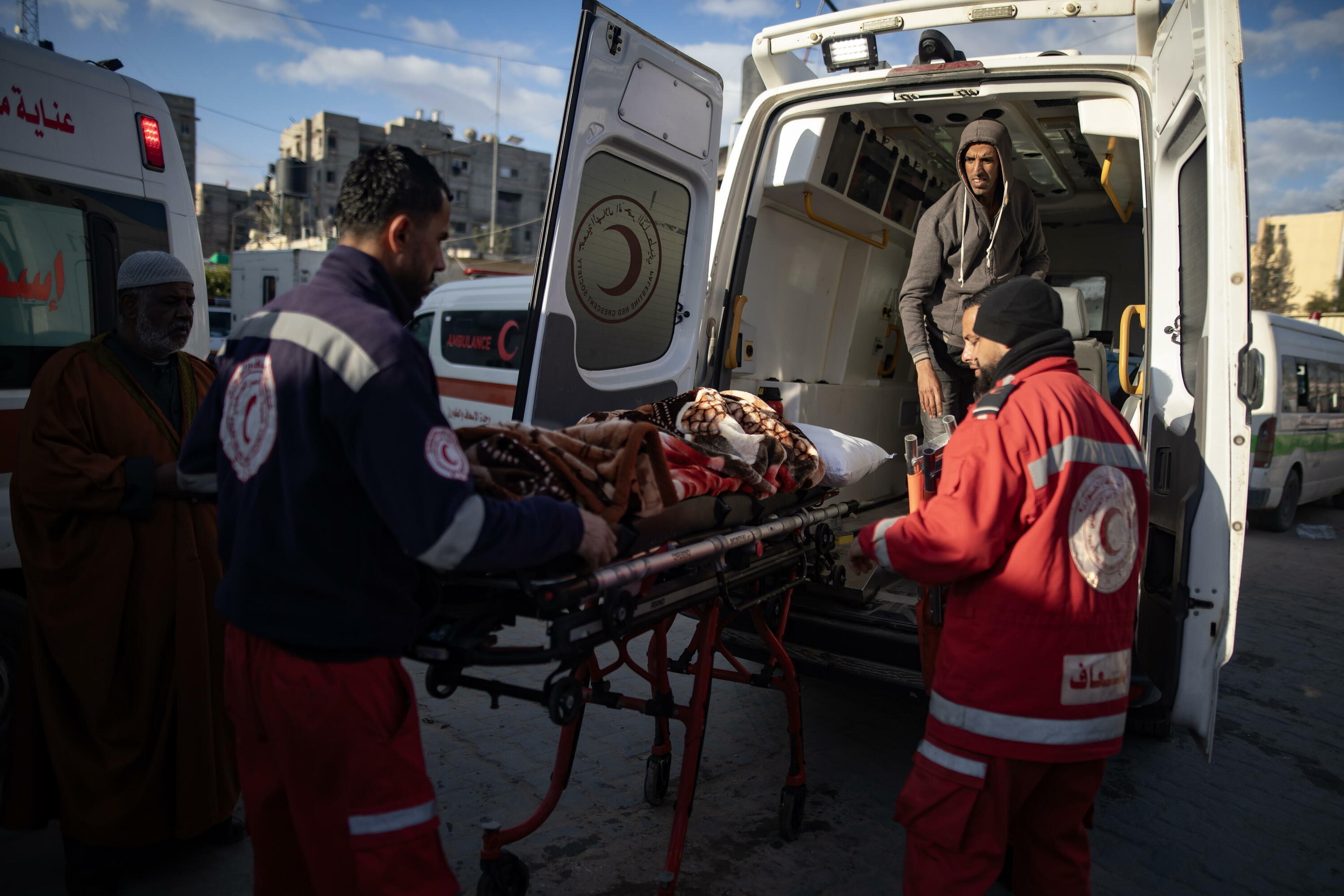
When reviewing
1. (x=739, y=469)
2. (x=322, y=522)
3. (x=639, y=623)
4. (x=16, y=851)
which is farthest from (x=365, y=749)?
(x=16, y=851)

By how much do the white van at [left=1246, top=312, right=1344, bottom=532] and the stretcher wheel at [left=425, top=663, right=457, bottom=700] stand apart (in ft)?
28.0

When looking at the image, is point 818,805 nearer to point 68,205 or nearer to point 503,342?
point 68,205

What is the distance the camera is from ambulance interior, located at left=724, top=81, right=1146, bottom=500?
411cm

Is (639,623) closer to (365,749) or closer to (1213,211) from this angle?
(365,749)

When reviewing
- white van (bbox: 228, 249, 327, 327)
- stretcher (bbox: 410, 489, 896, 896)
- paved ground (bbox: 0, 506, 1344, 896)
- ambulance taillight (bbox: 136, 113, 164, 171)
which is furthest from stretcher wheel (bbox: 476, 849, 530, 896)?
white van (bbox: 228, 249, 327, 327)

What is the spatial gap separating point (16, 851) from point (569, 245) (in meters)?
2.80

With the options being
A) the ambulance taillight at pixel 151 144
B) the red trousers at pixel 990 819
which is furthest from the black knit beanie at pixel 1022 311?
the ambulance taillight at pixel 151 144

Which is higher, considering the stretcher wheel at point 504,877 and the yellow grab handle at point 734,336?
the yellow grab handle at point 734,336

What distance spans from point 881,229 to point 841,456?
10.7ft

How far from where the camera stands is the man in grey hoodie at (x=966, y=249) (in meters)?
3.85

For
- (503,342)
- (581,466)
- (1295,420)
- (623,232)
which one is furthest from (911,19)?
(1295,420)

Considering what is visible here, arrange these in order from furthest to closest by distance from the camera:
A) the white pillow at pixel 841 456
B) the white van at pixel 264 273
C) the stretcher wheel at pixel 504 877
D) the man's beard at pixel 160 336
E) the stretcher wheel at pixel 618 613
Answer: the white van at pixel 264 273 < the white pillow at pixel 841 456 < the man's beard at pixel 160 336 < the stretcher wheel at pixel 504 877 < the stretcher wheel at pixel 618 613

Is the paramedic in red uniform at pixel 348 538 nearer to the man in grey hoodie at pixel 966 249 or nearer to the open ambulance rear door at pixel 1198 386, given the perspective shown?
the open ambulance rear door at pixel 1198 386

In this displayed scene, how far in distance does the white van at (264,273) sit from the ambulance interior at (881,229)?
1496cm
